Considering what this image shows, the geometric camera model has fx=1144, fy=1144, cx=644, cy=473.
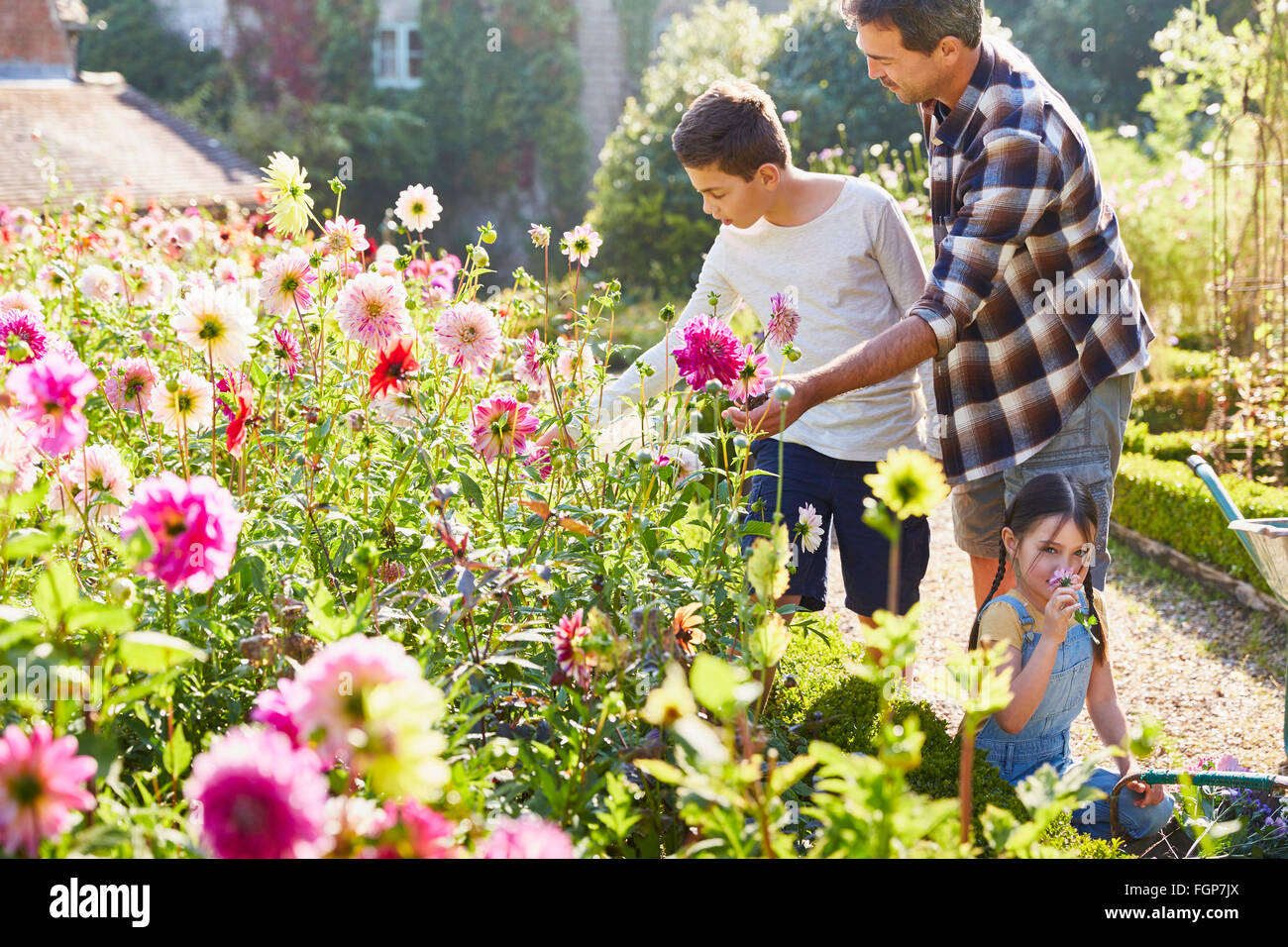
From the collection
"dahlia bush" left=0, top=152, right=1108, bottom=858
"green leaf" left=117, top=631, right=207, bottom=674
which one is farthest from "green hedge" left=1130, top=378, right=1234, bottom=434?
"green leaf" left=117, top=631, right=207, bottom=674

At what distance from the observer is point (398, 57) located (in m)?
19.1

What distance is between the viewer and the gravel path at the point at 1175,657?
3291 mm

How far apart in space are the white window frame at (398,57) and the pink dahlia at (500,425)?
61.2 feet

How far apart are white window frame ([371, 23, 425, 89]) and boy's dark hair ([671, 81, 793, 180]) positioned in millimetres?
17823

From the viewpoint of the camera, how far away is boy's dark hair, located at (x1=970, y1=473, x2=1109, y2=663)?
224cm

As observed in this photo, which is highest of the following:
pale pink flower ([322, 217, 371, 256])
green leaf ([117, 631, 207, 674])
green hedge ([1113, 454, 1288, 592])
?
pale pink flower ([322, 217, 371, 256])

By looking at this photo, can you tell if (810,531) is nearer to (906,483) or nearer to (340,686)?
(906,483)

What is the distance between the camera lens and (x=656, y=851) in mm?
1326

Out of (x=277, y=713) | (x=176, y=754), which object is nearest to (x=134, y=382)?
(x=176, y=754)

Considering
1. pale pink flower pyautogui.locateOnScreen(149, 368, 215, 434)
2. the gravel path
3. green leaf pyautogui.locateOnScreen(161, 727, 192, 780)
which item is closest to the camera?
green leaf pyautogui.locateOnScreen(161, 727, 192, 780)

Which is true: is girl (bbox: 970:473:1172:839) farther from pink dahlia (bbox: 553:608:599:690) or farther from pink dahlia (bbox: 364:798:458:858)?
pink dahlia (bbox: 364:798:458:858)

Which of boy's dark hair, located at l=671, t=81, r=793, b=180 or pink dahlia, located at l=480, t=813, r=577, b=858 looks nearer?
pink dahlia, located at l=480, t=813, r=577, b=858

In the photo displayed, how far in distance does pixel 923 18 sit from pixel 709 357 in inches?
35.4
